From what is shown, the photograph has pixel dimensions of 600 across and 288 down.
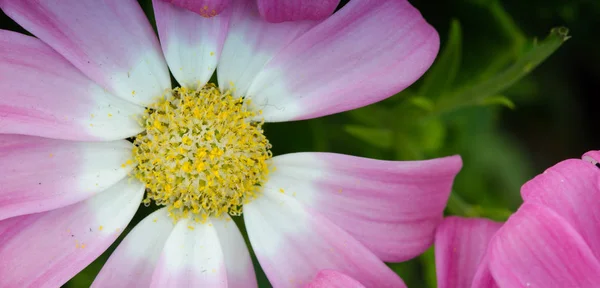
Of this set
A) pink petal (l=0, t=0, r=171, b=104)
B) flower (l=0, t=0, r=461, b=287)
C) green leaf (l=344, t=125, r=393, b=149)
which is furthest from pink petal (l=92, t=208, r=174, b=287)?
green leaf (l=344, t=125, r=393, b=149)

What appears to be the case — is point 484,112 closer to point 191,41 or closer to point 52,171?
point 191,41

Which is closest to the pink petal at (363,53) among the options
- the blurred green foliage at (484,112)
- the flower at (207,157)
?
the flower at (207,157)

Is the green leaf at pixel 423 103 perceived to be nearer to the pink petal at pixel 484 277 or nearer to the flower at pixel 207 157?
the flower at pixel 207 157

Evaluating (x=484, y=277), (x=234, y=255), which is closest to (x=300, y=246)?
(x=234, y=255)

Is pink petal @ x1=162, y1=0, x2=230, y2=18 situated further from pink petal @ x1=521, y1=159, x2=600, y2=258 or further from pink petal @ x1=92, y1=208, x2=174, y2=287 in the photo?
pink petal @ x1=521, y1=159, x2=600, y2=258

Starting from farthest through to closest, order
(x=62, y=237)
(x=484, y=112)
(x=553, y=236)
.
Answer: (x=484, y=112) < (x=62, y=237) < (x=553, y=236)

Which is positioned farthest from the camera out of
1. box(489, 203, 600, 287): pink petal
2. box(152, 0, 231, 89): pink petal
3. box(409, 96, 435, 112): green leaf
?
box(409, 96, 435, 112): green leaf
